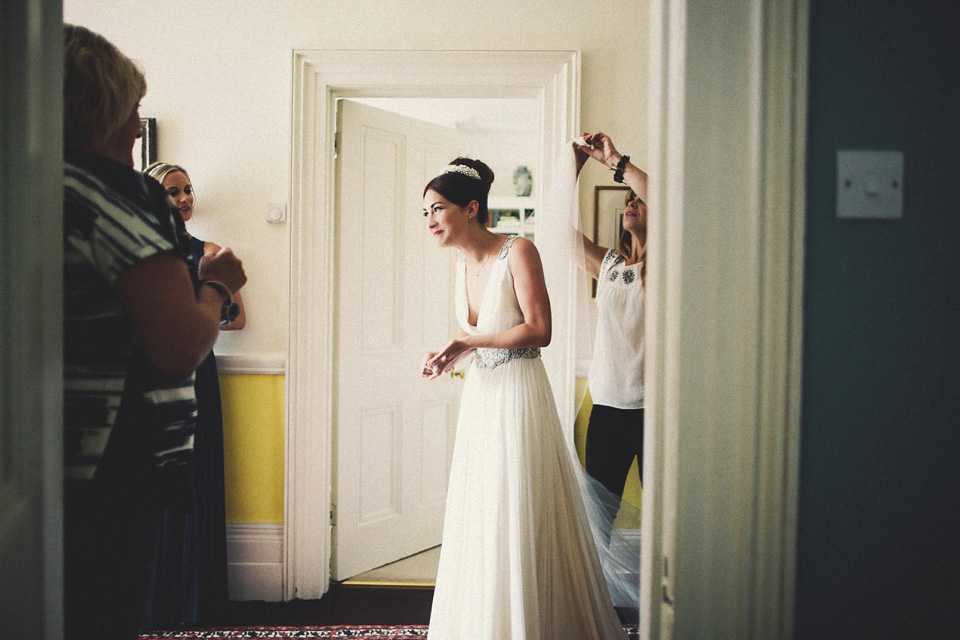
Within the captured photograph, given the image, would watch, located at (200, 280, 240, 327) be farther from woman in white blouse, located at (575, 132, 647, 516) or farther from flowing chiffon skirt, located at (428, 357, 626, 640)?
woman in white blouse, located at (575, 132, 647, 516)

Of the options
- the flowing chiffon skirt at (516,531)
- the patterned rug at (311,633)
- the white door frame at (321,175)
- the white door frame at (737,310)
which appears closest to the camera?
the white door frame at (737,310)

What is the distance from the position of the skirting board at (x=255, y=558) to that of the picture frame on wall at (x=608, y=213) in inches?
75.0

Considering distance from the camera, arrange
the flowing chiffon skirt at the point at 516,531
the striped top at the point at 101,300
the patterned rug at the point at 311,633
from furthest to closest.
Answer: the patterned rug at the point at 311,633
the flowing chiffon skirt at the point at 516,531
the striped top at the point at 101,300

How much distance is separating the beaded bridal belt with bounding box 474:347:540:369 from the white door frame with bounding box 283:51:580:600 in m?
0.57

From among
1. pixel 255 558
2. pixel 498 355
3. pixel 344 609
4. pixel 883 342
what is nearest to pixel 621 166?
pixel 498 355

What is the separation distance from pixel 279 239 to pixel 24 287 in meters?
1.77

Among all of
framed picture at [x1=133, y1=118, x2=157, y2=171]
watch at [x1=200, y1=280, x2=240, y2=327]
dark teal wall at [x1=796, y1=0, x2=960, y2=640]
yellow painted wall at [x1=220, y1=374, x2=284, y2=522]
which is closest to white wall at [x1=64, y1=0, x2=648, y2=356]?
framed picture at [x1=133, y1=118, x2=157, y2=171]

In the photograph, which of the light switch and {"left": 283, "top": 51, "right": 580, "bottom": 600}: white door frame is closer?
the light switch

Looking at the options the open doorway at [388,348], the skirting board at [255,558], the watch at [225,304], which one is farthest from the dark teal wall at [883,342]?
the skirting board at [255,558]

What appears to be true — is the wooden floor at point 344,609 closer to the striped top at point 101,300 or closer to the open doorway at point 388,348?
the open doorway at point 388,348

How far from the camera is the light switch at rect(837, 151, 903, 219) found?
0.70 m

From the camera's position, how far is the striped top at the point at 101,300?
0.78m

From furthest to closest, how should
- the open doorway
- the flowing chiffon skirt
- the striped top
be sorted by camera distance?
the open doorway < the flowing chiffon skirt < the striped top

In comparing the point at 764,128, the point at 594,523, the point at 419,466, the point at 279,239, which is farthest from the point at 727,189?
the point at 419,466
